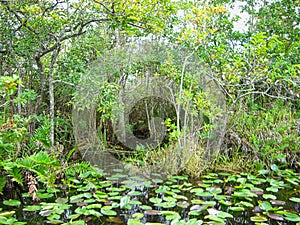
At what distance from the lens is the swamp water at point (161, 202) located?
6.57 ft

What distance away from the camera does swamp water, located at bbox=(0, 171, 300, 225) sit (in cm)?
200

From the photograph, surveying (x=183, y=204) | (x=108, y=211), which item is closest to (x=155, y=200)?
(x=183, y=204)

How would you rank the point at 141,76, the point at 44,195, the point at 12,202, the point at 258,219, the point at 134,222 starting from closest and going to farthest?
1. the point at 134,222
2. the point at 258,219
3. the point at 12,202
4. the point at 44,195
5. the point at 141,76

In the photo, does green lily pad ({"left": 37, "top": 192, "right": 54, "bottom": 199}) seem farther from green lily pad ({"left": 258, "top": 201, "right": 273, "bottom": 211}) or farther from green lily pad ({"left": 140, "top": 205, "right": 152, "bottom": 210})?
green lily pad ({"left": 258, "top": 201, "right": 273, "bottom": 211})

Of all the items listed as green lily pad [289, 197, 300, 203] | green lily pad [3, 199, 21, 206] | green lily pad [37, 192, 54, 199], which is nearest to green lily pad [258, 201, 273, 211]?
green lily pad [289, 197, 300, 203]

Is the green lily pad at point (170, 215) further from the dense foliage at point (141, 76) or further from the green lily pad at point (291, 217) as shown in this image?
the dense foliage at point (141, 76)

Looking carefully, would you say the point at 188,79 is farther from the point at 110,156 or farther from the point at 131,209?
the point at 131,209

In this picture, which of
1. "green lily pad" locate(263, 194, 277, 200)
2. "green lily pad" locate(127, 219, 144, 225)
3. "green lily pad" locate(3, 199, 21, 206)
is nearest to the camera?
"green lily pad" locate(127, 219, 144, 225)

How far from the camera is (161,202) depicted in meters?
2.30

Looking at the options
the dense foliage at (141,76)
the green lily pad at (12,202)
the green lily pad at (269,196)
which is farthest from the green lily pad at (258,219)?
the green lily pad at (12,202)

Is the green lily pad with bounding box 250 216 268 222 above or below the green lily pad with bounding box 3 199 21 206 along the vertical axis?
below

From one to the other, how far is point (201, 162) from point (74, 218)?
1522 mm

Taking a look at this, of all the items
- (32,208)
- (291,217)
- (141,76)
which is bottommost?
(291,217)

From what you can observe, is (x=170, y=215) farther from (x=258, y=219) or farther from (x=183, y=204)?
(x=258, y=219)
